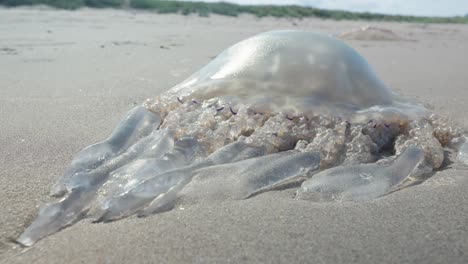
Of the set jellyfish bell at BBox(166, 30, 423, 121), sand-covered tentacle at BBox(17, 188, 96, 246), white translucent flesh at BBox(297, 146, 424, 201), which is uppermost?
jellyfish bell at BBox(166, 30, 423, 121)

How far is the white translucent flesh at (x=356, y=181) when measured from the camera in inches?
52.9

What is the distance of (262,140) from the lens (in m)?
1.64

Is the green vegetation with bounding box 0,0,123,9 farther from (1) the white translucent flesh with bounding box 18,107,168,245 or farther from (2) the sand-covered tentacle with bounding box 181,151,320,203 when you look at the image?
(2) the sand-covered tentacle with bounding box 181,151,320,203

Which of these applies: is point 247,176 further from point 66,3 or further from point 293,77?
point 66,3

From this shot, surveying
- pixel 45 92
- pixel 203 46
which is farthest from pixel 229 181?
pixel 203 46

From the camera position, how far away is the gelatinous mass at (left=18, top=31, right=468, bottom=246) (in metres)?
1.34

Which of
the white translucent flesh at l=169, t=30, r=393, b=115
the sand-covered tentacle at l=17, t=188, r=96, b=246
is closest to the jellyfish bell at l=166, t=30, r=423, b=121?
the white translucent flesh at l=169, t=30, r=393, b=115

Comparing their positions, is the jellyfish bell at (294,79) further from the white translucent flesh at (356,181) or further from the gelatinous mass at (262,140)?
the white translucent flesh at (356,181)

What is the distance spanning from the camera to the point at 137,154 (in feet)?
5.15

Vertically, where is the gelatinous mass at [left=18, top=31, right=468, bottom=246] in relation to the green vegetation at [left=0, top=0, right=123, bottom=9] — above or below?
above

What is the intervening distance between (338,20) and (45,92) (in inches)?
562

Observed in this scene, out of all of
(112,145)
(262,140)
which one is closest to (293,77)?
(262,140)

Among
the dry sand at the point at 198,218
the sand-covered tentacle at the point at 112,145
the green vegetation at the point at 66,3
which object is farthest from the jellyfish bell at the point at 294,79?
the green vegetation at the point at 66,3

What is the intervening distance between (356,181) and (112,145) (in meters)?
0.83
